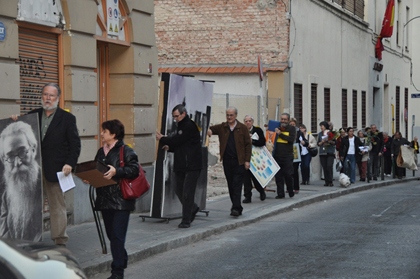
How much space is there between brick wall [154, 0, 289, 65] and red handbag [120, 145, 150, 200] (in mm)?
15897

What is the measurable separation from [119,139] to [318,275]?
2578mm

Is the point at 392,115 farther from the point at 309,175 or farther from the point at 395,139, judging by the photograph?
the point at 309,175

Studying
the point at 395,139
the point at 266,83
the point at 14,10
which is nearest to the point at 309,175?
the point at 266,83

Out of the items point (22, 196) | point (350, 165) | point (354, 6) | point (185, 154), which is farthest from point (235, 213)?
point (354, 6)

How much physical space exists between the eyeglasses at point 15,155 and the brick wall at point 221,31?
1555cm

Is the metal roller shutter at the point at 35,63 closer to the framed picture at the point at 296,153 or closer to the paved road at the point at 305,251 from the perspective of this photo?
the paved road at the point at 305,251

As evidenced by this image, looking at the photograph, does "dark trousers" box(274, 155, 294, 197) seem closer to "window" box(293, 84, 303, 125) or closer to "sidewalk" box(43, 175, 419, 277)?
"sidewalk" box(43, 175, 419, 277)

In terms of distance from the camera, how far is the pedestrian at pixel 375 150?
2910cm

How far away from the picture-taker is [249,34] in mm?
25141

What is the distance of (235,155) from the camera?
15.0 metres

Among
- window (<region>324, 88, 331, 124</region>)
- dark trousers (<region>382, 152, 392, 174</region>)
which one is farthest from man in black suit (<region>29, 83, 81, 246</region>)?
dark trousers (<region>382, 152, 392, 174</region>)

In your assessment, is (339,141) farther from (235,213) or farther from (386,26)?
(386,26)

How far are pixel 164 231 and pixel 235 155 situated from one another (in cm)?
259

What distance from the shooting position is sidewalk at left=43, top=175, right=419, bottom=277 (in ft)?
34.7
